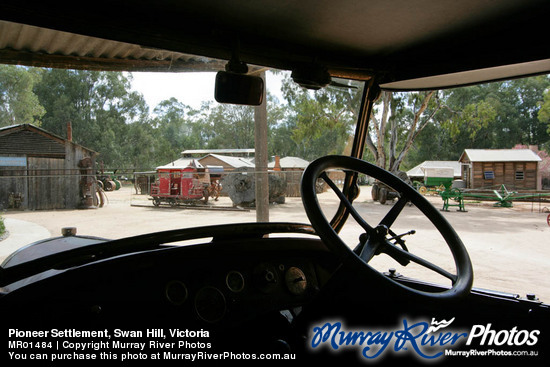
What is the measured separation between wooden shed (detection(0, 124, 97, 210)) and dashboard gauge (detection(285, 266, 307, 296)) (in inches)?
421

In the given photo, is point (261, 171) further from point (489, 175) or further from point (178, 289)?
point (489, 175)

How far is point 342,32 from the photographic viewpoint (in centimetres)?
169

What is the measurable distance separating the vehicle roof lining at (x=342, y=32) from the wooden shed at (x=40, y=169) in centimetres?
1030

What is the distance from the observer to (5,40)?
8.11 ft

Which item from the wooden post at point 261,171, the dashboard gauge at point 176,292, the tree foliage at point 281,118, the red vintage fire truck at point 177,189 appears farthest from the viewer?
the red vintage fire truck at point 177,189

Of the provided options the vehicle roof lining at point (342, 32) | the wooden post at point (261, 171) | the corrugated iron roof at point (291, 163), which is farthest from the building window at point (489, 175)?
the vehicle roof lining at point (342, 32)

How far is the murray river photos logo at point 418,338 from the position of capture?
1447mm

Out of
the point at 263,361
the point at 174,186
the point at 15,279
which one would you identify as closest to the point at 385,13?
the point at 263,361

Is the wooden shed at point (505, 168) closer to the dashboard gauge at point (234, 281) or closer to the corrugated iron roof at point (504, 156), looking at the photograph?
the corrugated iron roof at point (504, 156)

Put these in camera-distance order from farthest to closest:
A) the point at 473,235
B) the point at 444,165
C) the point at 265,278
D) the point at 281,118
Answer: the point at 444,165 → the point at 281,118 → the point at 473,235 → the point at 265,278

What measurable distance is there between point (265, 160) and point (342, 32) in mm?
4049
